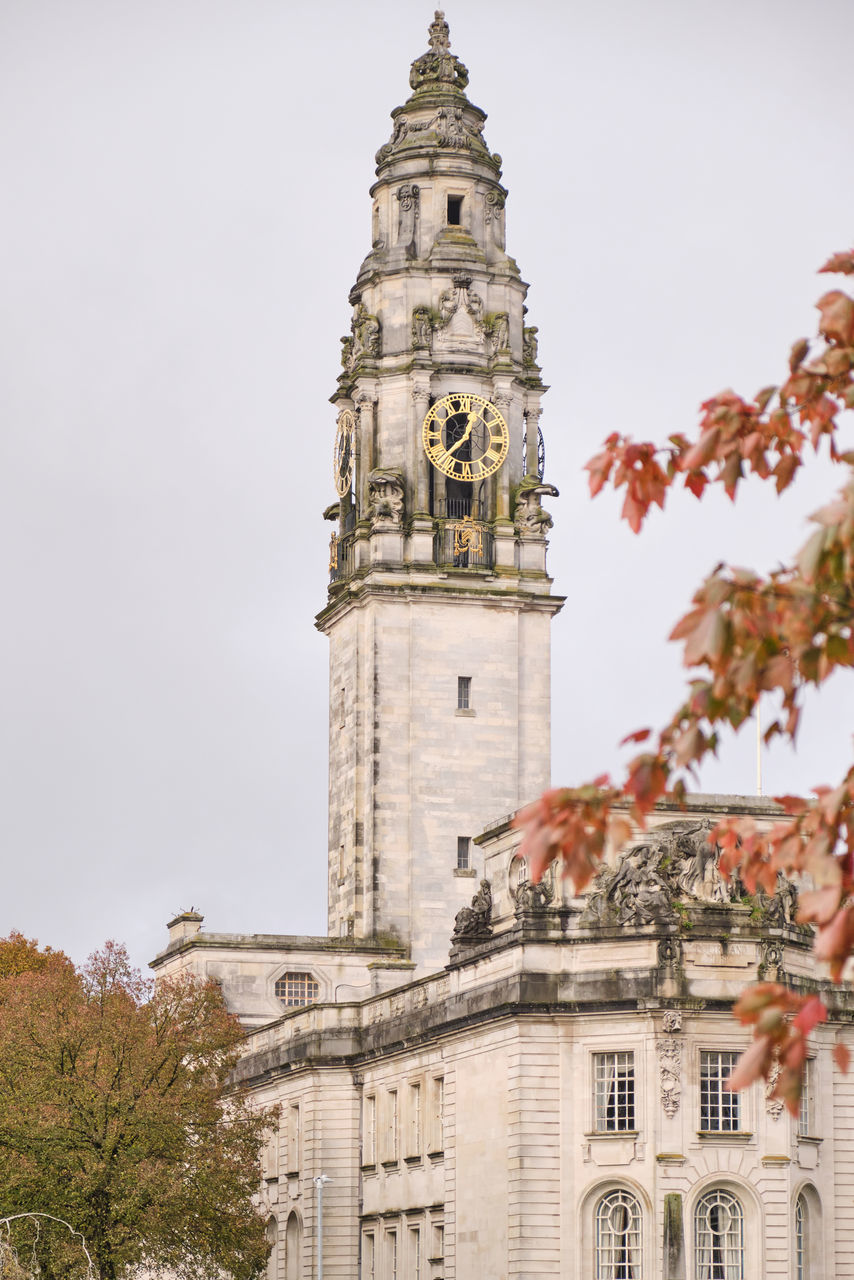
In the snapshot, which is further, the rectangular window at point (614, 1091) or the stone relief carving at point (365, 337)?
the stone relief carving at point (365, 337)

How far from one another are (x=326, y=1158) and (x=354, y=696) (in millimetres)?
18456

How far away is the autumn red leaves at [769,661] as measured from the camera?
1280 centimetres

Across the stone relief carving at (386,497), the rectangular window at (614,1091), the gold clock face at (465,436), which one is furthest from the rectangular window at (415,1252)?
the gold clock face at (465,436)

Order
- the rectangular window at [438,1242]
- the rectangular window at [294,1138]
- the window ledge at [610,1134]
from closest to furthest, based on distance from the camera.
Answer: the window ledge at [610,1134] → the rectangular window at [438,1242] → the rectangular window at [294,1138]

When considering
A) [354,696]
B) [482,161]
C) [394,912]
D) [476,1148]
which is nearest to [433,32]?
[482,161]

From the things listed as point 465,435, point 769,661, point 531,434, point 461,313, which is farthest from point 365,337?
point 769,661

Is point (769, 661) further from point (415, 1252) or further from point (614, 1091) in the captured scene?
point (415, 1252)

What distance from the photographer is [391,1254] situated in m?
70.3

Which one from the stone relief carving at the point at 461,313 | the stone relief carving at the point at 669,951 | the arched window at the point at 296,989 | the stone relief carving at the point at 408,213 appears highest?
the stone relief carving at the point at 408,213

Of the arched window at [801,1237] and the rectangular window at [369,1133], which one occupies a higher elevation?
the rectangular window at [369,1133]

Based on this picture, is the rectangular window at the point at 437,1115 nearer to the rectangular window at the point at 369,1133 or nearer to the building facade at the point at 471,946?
the building facade at the point at 471,946

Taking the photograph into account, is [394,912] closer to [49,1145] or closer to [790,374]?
[49,1145]

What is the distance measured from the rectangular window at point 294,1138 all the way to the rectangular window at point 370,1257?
5172 millimetres

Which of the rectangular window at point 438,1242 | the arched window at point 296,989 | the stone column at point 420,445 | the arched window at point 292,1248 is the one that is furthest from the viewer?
the stone column at point 420,445
